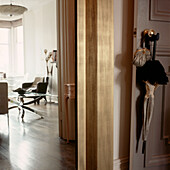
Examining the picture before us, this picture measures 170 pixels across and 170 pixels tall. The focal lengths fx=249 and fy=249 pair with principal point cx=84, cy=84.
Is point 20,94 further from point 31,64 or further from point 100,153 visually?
point 100,153

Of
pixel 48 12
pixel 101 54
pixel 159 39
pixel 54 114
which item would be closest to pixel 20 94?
pixel 54 114

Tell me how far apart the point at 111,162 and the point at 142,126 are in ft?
1.24

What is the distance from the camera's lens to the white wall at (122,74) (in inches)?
78.1

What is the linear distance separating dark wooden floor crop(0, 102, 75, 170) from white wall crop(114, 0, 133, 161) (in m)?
0.50

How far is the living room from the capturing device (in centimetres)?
148

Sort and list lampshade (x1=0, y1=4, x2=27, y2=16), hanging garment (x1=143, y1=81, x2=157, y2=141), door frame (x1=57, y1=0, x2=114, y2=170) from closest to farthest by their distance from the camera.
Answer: lampshade (x1=0, y1=4, x2=27, y2=16) < door frame (x1=57, y1=0, x2=114, y2=170) < hanging garment (x1=143, y1=81, x2=157, y2=141)

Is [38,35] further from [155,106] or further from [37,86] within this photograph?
[155,106]

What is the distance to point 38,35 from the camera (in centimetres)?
154

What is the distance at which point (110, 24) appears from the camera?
1869 mm

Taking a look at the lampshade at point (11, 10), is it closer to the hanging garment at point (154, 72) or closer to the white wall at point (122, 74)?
the white wall at point (122, 74)

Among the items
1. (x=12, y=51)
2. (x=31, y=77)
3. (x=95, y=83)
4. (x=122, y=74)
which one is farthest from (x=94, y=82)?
(x=12, y=51)

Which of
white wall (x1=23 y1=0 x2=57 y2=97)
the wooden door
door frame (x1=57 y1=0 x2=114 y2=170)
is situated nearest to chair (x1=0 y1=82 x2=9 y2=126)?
white wall (x1=23 y1=0 x2=57 y2=97)

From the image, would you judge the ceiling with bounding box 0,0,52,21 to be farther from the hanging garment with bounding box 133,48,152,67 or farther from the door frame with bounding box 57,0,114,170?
the hanging garment with bounding box 133,48,152,67

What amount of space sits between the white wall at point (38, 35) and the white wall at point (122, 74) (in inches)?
23.5
